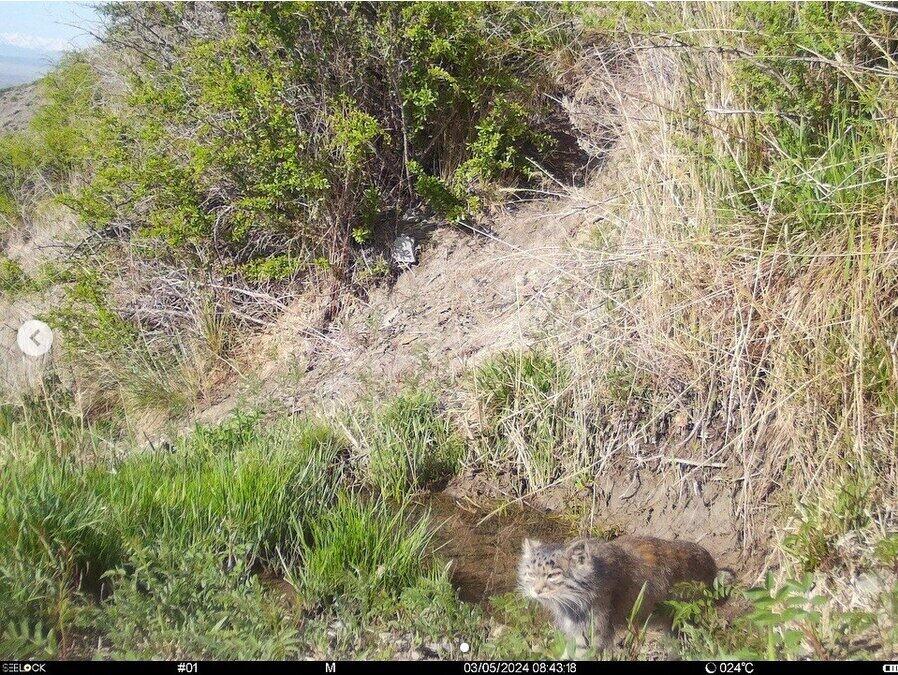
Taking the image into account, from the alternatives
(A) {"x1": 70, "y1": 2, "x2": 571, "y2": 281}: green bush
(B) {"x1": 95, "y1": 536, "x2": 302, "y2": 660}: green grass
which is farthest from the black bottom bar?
(A) {"x1": 70, "y1": 2, "x2": 571, "y2": 281}: green bush

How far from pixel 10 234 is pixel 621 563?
12.2 m

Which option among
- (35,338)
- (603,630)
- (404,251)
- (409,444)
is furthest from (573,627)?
(35,338)

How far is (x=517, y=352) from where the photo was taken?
226 inches

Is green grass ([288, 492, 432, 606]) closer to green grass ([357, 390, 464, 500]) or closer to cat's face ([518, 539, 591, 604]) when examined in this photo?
cat's face ([518, 539, 591, 604])

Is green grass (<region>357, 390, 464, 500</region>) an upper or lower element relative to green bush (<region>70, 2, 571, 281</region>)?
lower

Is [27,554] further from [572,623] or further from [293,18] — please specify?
[293,18]

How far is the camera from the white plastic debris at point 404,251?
25.8ft

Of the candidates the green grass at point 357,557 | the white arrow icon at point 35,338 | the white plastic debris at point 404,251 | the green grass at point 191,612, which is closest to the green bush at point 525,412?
the green grass at point 357,557

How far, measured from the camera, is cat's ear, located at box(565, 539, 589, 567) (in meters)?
3.92

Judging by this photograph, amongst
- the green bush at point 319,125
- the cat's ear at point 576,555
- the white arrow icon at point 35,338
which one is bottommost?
the cat's ear at point 576,555

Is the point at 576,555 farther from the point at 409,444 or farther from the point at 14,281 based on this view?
the point at 14,281

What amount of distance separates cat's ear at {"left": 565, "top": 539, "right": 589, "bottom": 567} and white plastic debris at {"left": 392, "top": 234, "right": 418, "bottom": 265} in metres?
4.36

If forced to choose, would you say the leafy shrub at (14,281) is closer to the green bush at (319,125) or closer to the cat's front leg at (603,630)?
the green bush at (319,125)

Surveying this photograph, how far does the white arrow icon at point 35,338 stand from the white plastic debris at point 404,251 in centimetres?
403
